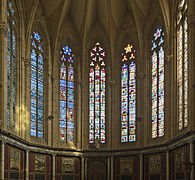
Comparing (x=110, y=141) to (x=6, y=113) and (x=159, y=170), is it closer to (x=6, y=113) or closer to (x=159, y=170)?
(x=159, y=170)

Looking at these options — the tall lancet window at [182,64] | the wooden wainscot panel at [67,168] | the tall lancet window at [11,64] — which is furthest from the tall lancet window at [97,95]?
the tall lancet window at [182,64]

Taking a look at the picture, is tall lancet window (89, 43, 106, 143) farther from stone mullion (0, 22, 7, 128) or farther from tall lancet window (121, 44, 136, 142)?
stone mullion (0, 22, 7, 128)

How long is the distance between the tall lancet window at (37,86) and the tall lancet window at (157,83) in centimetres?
903

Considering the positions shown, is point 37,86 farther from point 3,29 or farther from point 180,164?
point 180,164

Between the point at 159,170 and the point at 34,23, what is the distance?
50.3 feet

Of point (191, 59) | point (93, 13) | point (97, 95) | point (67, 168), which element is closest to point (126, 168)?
point (67, 168)

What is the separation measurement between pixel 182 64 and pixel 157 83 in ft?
14.6

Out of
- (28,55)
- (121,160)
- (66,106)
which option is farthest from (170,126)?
(28,55)

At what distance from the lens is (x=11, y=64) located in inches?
1297

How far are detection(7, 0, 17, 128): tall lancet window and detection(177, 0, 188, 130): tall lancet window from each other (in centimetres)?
1183

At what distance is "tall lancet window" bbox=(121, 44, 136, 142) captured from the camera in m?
38.1

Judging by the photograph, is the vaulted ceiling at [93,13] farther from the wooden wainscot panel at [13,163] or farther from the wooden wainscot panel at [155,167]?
the wooden wainscot panel at [13,163]

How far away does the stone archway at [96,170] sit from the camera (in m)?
37.8

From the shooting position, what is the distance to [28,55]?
3584 centimetres
